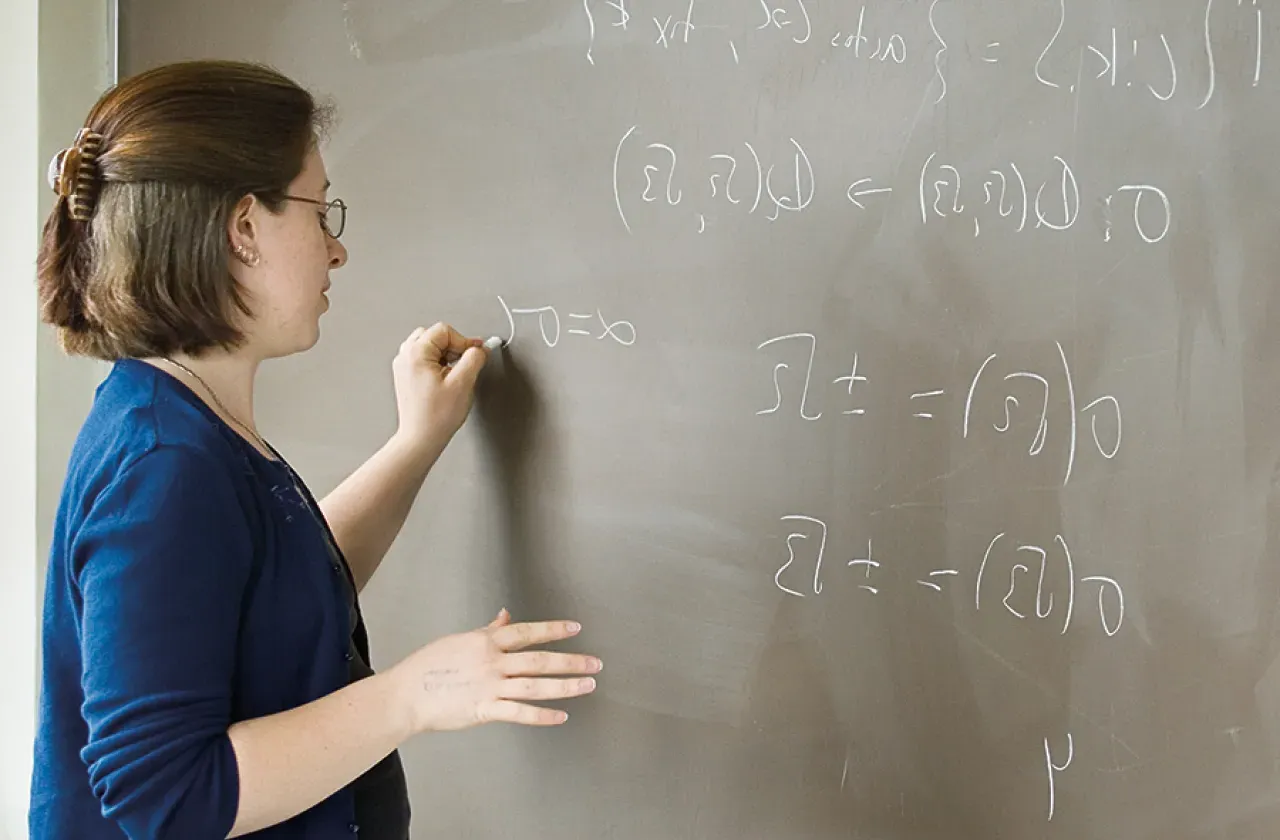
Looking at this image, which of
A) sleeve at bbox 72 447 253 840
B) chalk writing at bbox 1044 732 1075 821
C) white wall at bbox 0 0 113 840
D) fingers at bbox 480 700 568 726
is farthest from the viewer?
white wall at bbox 0 0 113 840

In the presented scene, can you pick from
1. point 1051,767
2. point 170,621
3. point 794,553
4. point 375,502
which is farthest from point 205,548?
point 1051,767

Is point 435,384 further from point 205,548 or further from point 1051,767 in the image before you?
point 1051,767

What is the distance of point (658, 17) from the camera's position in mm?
1178

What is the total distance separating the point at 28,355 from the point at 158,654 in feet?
3.32

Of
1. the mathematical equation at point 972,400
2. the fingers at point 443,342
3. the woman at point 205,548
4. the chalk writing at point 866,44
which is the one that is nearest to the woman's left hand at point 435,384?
the fingers at point 443,342

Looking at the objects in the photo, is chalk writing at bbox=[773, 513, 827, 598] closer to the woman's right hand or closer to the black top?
the woman's right hand

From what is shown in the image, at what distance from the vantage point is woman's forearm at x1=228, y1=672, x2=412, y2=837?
2.83 ft

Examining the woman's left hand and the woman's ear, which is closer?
the woman's ear

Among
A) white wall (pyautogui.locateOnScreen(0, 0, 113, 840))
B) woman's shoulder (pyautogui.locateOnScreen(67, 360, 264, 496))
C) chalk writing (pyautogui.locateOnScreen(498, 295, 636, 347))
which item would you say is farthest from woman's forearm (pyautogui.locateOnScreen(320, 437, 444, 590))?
white wall (pyautogui.locateOnScreen(0, 0, 113, 840))

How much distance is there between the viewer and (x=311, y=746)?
0.88 meters

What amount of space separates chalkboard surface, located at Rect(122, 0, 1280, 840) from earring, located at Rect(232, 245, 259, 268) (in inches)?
13.7

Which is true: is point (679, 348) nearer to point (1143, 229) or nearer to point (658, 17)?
point (658, 17)

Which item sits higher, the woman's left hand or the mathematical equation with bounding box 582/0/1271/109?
the mathematical equation with bounding box 582/0/1271/109

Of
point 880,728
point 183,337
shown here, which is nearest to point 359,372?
point 183,337
